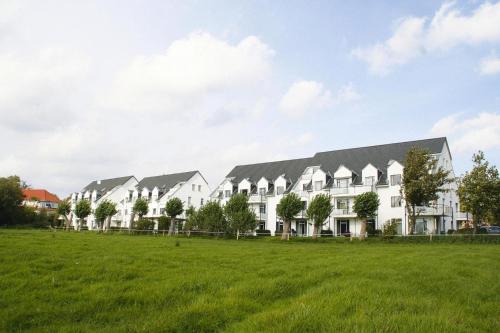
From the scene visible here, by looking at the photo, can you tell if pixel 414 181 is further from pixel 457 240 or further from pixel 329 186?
pixel 329 186

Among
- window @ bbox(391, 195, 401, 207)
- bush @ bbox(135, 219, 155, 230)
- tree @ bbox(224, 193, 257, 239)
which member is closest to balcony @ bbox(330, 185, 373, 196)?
window @ bbox(391, 195, 401, 207)

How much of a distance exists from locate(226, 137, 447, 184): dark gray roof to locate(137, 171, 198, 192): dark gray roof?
38.1 feet

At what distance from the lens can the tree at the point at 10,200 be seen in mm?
66250

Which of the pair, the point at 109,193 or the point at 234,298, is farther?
the point at 109,193

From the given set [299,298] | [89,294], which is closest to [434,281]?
[299,298]

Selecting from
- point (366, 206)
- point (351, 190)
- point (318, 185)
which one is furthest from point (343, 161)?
point (366, 206)

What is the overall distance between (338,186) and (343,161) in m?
5.03

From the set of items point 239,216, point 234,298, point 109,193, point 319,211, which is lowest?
point 234,298

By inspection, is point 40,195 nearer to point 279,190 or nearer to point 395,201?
point 279,190

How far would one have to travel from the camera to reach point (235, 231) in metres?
43.9

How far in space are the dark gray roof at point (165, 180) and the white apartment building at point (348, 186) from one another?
14468 mm

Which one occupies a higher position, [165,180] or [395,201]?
[165,180]

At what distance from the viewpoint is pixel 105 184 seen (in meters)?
96.0

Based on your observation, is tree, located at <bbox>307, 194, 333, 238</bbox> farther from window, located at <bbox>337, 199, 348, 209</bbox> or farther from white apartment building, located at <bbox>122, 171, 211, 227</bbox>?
white apartment building, located at <bbox>122, 171, 211, 227</bbox>
